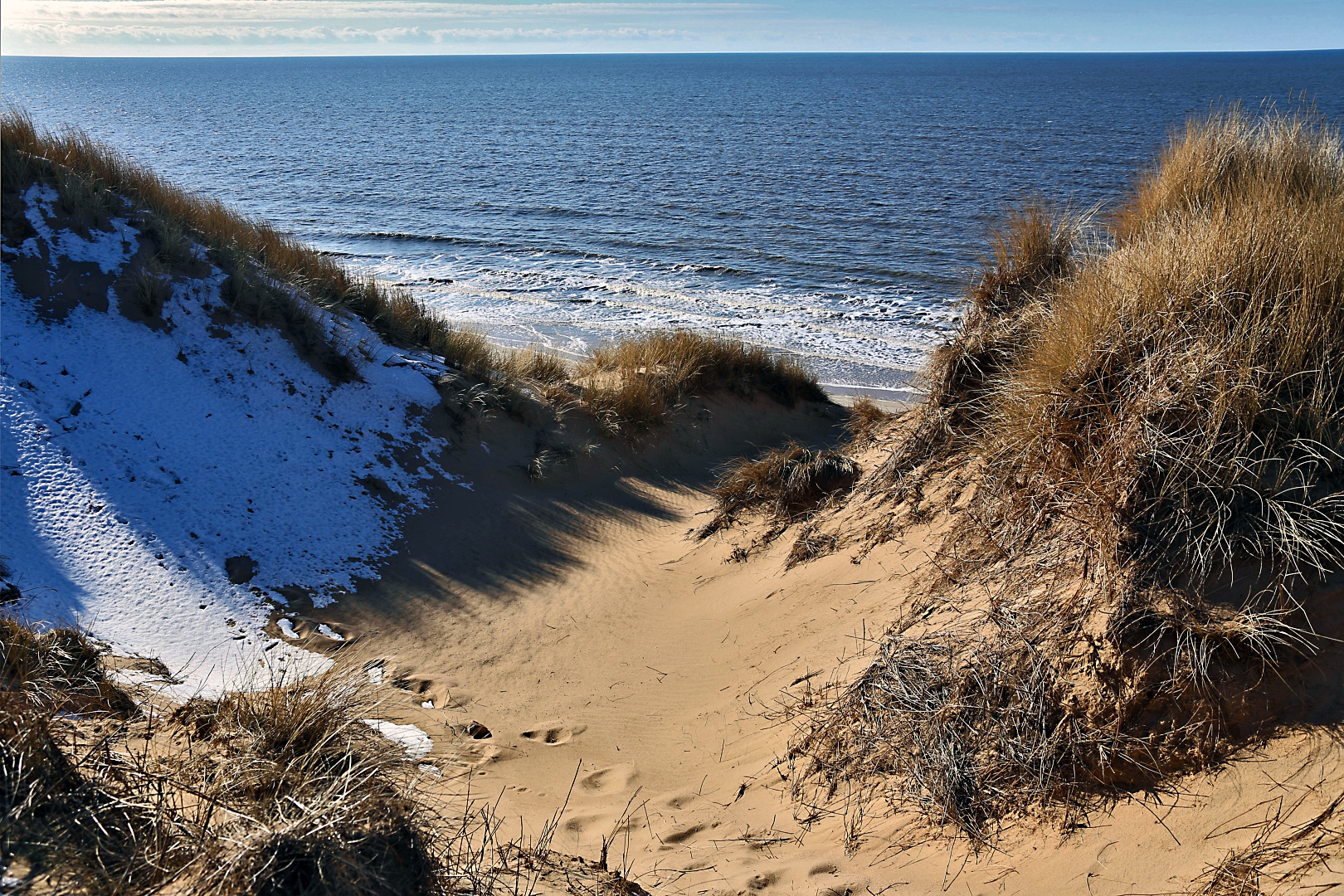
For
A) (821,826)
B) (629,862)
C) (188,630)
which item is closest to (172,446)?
(188,630)

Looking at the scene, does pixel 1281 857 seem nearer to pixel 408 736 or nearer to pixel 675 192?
pixel 408 736

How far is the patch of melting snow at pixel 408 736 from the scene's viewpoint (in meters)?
4.77

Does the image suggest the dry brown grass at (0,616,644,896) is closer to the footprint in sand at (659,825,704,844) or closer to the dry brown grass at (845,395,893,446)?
the footprint in sand at (659,825,704,844)

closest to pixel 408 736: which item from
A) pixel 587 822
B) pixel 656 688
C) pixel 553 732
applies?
pixel 553 732

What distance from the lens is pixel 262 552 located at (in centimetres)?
684

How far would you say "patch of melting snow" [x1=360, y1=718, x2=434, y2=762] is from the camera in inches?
188

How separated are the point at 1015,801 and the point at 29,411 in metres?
8.14

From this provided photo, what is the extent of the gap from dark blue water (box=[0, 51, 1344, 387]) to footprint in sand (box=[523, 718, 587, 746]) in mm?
6136

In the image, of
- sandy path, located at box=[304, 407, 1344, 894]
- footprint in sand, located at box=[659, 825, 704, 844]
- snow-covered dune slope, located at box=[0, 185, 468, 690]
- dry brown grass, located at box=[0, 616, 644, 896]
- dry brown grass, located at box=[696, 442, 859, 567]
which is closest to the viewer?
dry brown grass, located at box=[0, 616, 644, 896]

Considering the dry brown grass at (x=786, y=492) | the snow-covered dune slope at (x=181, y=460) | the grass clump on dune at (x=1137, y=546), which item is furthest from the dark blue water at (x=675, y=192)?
the snow-covered dune slope at (x=181, y=460)

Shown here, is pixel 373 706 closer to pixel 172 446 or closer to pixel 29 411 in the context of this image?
pixel 172 446

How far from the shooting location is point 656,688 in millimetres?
5762

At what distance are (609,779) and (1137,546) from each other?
10.1 feet

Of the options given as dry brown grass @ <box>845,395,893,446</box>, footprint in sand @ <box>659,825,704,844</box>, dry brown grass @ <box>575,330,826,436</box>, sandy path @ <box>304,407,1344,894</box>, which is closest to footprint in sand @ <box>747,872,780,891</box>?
sandy path @ <box>304,407,1344,894</box>
